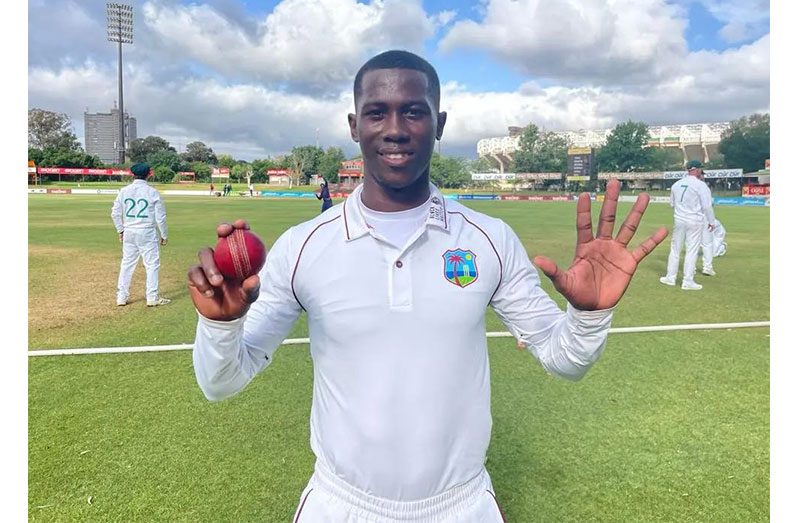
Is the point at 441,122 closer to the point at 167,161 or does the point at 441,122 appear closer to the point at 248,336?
the point at 248,336

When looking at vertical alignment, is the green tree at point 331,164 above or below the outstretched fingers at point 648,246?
above

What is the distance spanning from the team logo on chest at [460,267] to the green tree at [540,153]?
9329 centimetres

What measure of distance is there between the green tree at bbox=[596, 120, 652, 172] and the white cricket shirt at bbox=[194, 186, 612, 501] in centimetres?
8781

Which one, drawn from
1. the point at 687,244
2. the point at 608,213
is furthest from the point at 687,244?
the point at 608,213

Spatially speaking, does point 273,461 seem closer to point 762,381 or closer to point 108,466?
point 108,466

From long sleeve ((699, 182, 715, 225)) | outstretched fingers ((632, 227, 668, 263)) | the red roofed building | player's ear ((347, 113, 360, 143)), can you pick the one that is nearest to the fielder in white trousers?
long sleeve ((699, 182, 715, 225))

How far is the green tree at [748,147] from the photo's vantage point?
7006 cm

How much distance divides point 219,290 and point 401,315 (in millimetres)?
583

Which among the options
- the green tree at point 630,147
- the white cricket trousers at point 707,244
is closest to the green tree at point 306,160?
the green tree at point 630,147

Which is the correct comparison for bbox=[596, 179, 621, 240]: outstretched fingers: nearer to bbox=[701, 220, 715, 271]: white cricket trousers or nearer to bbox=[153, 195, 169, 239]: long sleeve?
bbox=[153, 195, 169, 239]: long sleeve

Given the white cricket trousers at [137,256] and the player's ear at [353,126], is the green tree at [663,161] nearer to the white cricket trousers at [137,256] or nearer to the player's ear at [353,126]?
the white cricket trousers at [137,256]

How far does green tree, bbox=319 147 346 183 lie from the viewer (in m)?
85.3

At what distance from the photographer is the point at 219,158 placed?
355ft

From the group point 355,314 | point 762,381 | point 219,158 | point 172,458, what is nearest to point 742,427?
point 762,381
